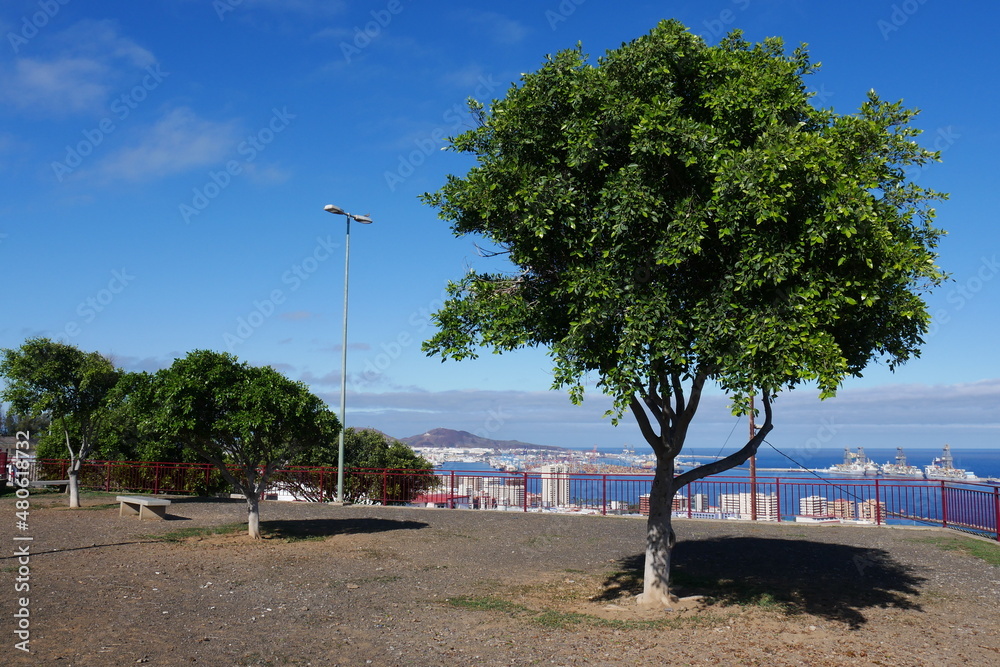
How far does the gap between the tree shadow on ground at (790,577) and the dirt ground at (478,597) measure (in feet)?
0.19

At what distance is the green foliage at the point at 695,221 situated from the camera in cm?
771

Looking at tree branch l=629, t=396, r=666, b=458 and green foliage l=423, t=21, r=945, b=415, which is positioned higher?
green foliage l=423, t=21, r=945, b=415

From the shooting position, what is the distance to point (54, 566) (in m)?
11.8

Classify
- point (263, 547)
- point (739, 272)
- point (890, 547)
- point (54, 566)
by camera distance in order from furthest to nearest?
point (890, 547) < point (263, 547) < point (54, 566) < point (739, 272)

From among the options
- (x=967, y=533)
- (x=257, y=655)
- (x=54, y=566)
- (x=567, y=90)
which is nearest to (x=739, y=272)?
(x=567, y=90)

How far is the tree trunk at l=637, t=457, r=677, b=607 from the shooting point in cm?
1005

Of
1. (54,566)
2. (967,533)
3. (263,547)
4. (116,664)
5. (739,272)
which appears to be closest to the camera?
(116,664)

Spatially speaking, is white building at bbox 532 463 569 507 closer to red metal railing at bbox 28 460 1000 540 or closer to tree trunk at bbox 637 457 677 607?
red metal railing at bbox 28 460 1000 540

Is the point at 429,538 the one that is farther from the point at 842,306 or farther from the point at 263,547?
the point at 842,306

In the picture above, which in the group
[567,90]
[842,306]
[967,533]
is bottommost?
[967,533]

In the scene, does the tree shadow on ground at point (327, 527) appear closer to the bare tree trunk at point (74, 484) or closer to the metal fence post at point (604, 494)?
the metal fence post at point (604, 494)

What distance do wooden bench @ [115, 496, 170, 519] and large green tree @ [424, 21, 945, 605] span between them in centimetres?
1295

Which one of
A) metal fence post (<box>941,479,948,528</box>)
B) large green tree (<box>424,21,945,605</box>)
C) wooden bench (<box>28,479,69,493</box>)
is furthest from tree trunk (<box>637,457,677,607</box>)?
wooden bench (<box>28,479,69,493</box>)

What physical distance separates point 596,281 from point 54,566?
1065 centimetres
